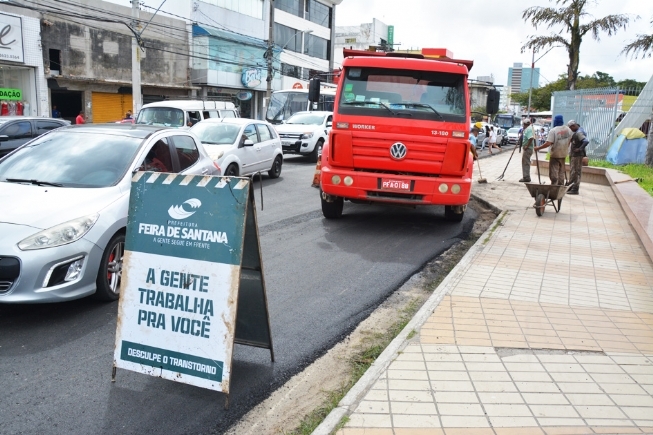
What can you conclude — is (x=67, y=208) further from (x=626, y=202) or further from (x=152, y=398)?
(x=626, y=202)

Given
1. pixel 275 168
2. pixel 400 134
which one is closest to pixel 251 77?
pixel 275 168

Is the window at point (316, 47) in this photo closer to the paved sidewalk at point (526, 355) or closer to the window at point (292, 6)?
the window at point (292, 6)

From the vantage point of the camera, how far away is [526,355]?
4566mm

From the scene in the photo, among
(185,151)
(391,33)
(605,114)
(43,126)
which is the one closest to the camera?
(185,151)

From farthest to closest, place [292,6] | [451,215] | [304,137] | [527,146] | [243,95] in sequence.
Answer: [292,6] → [243,95] → [304,137] → [527,146] → [451,215]

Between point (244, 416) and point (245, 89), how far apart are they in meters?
42.2

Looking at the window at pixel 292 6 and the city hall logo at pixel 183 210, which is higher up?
the window at pixel 292 6

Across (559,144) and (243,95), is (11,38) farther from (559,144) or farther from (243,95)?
(559,144)

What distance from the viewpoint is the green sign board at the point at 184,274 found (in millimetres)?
3766

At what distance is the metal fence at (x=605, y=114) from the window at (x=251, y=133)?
13.6 meters

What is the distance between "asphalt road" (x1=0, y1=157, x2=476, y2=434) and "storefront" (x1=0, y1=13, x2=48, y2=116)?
74.8 feet

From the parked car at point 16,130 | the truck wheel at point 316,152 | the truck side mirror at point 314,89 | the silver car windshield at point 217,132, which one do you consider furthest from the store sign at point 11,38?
the truck side mirror at point 314,89

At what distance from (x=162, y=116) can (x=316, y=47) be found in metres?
42.4

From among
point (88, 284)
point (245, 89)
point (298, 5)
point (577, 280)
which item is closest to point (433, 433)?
point (88, 284)
